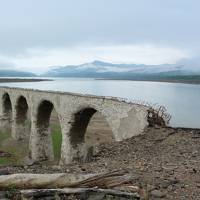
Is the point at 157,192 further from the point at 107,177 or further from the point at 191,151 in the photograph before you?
the point at 191,151

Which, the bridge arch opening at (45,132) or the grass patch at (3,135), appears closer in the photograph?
the bridge arch opening at (45,132)

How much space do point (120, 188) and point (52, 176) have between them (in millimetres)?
2015

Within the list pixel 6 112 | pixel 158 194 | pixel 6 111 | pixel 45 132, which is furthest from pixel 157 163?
pixel 6 111

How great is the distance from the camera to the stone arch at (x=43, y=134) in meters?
45.2

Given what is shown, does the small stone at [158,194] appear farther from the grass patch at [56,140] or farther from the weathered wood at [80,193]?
the grass patch at [56,140]

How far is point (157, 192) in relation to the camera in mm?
11766

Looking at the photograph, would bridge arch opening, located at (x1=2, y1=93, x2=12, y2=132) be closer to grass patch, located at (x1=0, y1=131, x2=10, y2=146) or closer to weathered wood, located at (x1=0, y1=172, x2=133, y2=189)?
grass patch, located at (x1=0, y1=131, x2=10, y2=146)

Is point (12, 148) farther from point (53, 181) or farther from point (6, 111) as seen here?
point (53, 181)

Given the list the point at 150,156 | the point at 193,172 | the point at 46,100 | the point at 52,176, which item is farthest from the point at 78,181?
the point at 46,100

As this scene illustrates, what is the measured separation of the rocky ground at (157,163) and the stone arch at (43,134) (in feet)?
81.7

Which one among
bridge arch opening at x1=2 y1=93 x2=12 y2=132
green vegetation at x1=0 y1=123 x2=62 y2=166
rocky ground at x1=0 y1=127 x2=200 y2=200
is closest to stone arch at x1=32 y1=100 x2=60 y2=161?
green vegetation at x1=0 y1=123 x2=62 y2=166

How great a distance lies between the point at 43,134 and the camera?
4631 centimetres

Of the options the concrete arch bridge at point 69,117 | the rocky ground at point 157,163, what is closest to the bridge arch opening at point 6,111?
the concrete arch bridge at point 69,117

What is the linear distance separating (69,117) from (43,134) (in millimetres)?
10765
